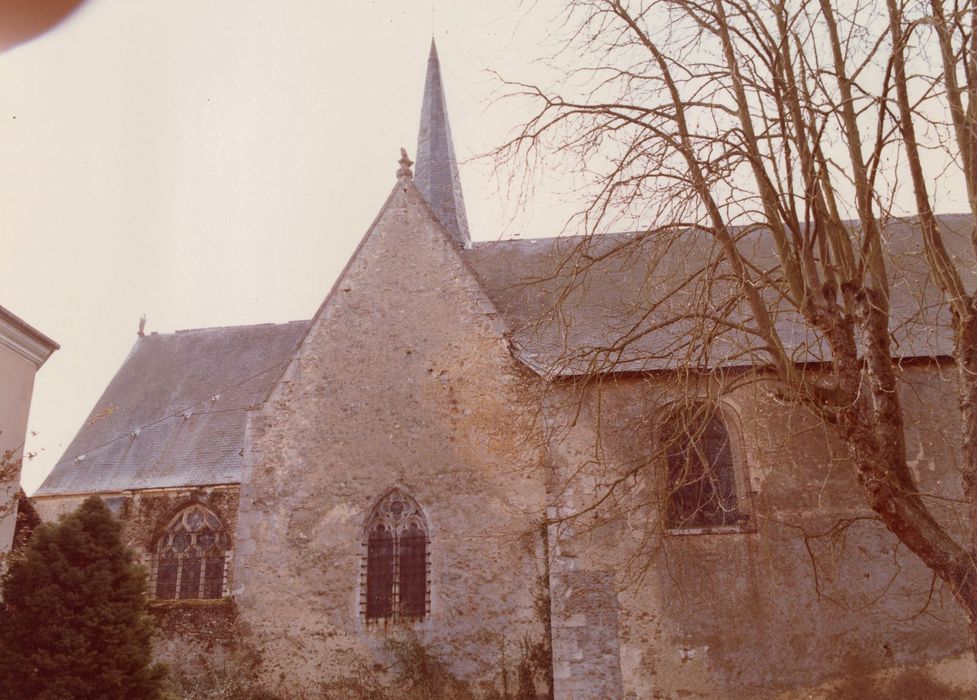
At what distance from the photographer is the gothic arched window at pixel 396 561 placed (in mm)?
11125

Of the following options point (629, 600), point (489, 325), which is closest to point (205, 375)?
point (489, 325)

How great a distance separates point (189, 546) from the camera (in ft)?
50.1

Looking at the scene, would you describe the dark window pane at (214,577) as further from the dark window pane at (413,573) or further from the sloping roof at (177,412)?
the dark window pane at (413,573)

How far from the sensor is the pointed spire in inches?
694

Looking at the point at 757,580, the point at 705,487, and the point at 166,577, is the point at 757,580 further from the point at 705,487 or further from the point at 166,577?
the point at 166,577

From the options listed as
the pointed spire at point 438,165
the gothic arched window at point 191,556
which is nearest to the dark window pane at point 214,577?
the gothic arched window at point 191,556

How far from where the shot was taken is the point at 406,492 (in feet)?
37.8

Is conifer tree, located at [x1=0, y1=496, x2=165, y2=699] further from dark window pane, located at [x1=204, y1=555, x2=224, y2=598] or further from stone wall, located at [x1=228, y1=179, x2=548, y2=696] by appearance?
dark window pane, located at [x1=204, y1=555, x2=224, y2=598]

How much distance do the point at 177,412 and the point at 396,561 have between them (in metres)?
8.18

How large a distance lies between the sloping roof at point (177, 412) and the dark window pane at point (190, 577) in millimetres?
1393

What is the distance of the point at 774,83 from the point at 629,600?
20.4 feet

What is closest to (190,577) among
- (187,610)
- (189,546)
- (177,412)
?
(189,546)

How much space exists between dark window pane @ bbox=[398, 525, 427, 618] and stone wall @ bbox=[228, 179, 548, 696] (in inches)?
7.7

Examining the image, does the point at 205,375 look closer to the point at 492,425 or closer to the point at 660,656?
the point at 492,425
